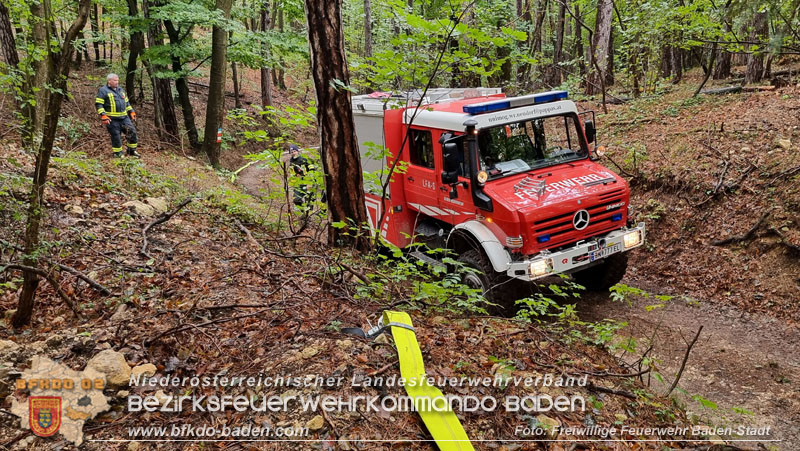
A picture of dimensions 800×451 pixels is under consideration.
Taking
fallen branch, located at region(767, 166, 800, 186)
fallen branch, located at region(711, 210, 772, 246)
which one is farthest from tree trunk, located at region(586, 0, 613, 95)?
fallen branch, located at region(711, 210, 772, 246)

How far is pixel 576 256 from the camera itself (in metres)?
6.18

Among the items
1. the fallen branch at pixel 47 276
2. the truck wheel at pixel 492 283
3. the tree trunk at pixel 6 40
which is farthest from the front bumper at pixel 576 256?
the tree trunk at pixel 6 40

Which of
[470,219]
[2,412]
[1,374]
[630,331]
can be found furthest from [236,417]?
[630,331]

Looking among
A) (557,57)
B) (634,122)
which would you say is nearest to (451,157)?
(634,122)

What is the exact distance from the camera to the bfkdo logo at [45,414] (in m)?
2.95

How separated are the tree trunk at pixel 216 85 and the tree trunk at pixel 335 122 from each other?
836cm

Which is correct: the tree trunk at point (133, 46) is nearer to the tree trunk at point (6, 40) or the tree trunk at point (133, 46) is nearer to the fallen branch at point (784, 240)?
the tree trunk at point (6, 40)

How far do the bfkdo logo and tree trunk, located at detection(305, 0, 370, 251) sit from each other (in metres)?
3.18

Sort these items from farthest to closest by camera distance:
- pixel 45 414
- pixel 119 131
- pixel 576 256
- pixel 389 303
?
pixel 119 131 → pixel 576 256 → pixel 389 303 → pixel 45 414

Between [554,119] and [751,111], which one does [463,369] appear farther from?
[751,111]

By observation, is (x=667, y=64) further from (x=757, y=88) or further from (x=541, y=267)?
(x=541, y=267)

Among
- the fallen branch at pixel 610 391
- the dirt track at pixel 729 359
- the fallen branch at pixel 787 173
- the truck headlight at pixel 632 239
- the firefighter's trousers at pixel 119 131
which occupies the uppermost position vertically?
the firefighter's trousers at pixel 119 131

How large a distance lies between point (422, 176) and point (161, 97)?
1110 cm

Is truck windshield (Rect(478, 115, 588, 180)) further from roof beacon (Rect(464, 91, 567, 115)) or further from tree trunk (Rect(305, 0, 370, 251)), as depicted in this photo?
tree trunk (Rect(305, 0, 370, 251))
